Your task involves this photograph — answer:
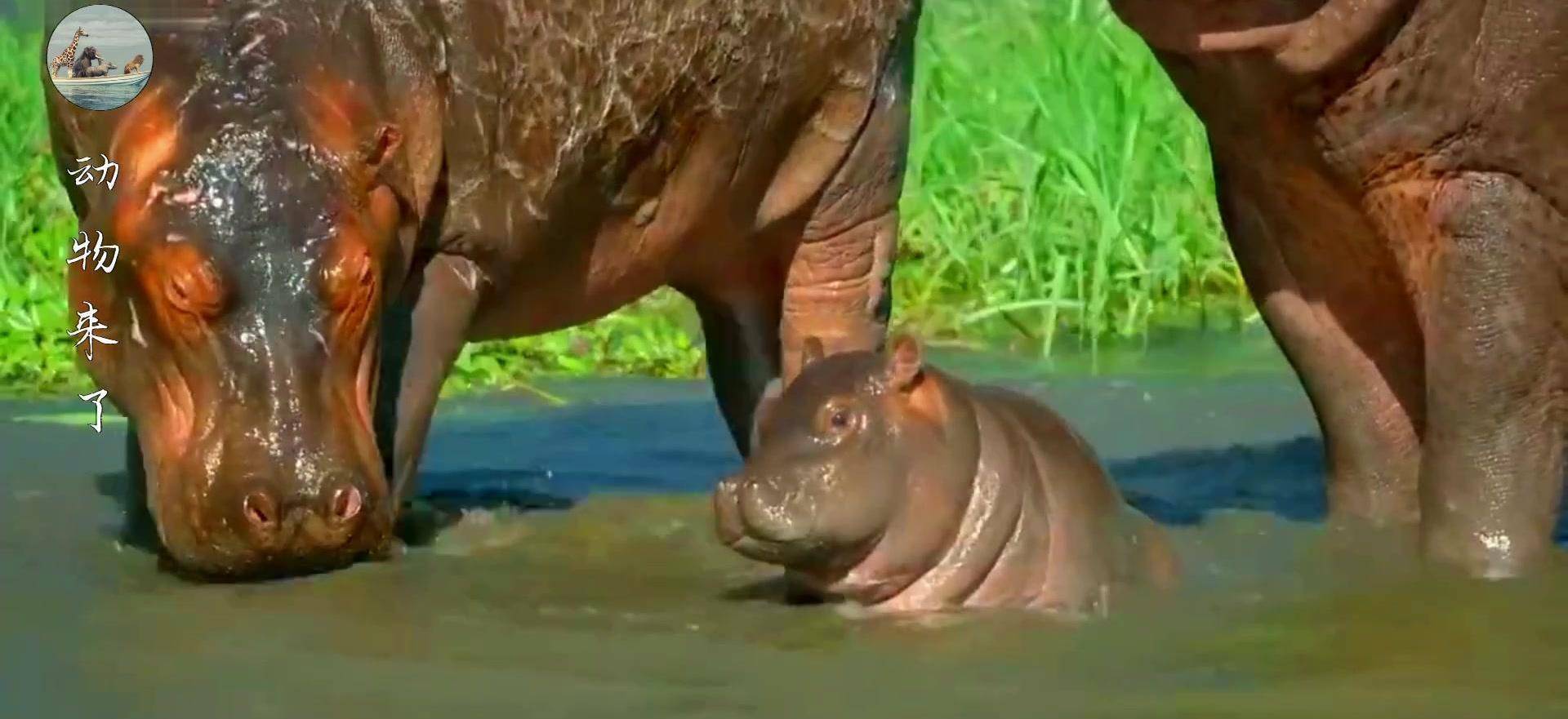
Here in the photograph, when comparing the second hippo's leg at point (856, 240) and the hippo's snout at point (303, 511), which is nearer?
the hippo's snout at point (303, 511)

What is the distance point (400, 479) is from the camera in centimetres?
441

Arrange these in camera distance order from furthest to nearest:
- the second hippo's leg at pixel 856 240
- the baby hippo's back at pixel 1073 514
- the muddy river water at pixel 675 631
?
the second hippo's leg at pixel 856 240 → the baby hippo's back at pixel 1073 514 → the muddy river water at pixel 675 631

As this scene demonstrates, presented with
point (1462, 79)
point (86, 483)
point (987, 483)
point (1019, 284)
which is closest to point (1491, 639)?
point (987, 483)

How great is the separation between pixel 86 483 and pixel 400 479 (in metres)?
1.14

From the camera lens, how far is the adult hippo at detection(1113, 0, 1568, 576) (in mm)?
4441

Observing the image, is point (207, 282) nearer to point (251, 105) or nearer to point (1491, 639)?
point (251, 105)

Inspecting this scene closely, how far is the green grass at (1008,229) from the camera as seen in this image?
718 cm

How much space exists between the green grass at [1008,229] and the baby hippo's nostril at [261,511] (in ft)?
9.04

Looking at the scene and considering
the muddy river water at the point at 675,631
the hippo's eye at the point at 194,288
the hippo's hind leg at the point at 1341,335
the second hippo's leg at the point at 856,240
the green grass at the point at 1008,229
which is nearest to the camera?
the muddy river water at the point at 675,631

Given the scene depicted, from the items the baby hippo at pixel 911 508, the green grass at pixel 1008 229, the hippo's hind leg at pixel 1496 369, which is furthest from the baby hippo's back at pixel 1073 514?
the green grass at pixel 1008 229

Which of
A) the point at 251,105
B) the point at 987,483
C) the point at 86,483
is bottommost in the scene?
the point at 86,483

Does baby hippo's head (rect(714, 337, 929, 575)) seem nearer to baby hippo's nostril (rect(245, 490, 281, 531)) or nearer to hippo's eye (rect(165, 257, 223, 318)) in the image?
baby hippo's nostril (rect(245, 490, 281, 531))

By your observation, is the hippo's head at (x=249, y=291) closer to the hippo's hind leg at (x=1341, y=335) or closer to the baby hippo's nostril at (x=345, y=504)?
the baby hippo's nostril at (x=345, y=504)

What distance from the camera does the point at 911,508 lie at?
4066 mm
